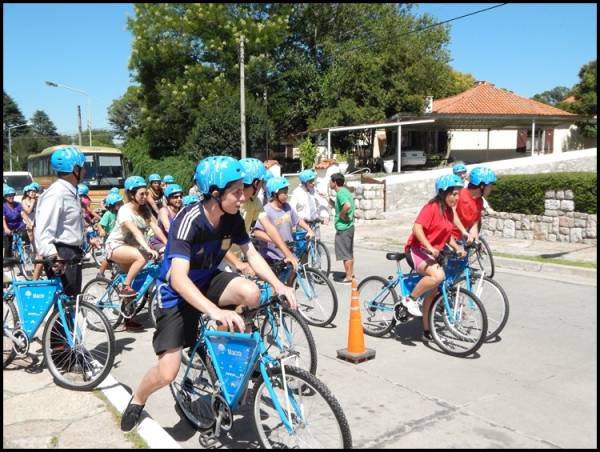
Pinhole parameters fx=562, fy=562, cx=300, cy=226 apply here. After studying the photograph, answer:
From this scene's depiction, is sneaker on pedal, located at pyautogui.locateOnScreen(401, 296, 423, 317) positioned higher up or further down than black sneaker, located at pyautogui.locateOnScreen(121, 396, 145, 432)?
higher up

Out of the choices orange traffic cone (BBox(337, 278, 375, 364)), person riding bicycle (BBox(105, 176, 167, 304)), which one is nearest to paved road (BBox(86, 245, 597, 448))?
orange traffic cone (BBox(337, 278, 375, 364))

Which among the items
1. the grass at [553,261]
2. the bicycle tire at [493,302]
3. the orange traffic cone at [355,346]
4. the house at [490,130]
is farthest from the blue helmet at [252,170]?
the house at [490,130]

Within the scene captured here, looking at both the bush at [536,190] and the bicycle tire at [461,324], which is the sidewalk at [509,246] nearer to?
the bush at [536,190]

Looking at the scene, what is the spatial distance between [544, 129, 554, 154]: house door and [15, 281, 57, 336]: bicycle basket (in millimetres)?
35146

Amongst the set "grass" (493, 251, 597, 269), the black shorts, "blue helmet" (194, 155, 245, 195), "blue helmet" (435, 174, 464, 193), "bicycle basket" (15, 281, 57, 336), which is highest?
"blue helmet" (194, 155, 245, 195)

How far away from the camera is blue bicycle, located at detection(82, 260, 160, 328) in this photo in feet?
21.8

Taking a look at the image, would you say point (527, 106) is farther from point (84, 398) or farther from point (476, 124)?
point (84, 398)

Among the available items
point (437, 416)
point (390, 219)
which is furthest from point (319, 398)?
point (390, 219)

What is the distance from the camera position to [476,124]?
3108cm

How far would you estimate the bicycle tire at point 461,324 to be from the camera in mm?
5363

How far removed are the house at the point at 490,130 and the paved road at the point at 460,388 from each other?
2444cm

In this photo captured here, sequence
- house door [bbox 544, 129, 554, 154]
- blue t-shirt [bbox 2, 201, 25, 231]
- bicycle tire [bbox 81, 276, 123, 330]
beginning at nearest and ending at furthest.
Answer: bicycle tire [bbox 81, 276, 123, 330] → blue t-shirt [bbox 2, 201, 25, 231] → house door [bbox 544, 129, 554, 154]

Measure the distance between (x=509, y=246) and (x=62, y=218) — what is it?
1005 centimetres

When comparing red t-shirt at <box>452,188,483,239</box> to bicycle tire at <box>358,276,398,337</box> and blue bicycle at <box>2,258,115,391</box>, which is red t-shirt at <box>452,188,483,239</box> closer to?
bicycle tire at <box>358,276,398,337</box>
